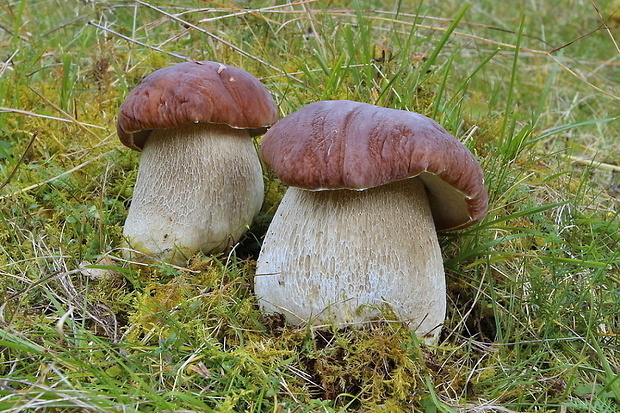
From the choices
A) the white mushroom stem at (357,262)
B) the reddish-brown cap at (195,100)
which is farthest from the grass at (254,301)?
the reddish-brown cap at (195,100)

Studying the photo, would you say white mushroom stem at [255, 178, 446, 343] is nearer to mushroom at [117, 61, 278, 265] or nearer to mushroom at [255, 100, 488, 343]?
mushroom at [255, 100, 488, 343]

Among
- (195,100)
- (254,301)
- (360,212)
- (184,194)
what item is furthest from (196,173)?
(360,212)

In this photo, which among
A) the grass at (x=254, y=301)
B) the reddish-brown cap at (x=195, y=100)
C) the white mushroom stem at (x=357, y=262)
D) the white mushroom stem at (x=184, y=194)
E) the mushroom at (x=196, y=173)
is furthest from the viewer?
the white mushroom stem at (x=184, y=194)

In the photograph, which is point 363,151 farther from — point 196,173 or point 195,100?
point 196,173

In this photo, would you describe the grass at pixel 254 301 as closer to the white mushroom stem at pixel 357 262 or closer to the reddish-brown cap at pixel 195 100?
the white mushroom stem at pixel 357 262

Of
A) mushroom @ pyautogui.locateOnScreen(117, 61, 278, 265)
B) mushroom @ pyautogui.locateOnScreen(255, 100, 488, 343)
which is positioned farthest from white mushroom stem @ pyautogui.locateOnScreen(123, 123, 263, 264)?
mushroom @ pyautogui.locateOnScreen(255, 100, 488, 343)

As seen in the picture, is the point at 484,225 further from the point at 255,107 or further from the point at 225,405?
the point at 225,405

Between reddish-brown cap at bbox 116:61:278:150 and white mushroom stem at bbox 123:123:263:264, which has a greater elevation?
reddish-brown cap at bbox 116:61:278:150
